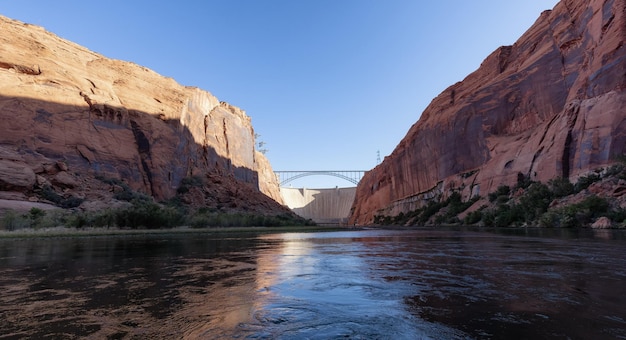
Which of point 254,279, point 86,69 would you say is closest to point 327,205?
point 86,69

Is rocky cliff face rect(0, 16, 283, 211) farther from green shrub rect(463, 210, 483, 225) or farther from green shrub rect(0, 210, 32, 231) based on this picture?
green shrub rect(463, 210, 483, 225)

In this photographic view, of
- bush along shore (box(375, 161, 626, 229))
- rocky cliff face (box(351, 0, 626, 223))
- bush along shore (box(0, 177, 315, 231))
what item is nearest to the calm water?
bush along shore (box(0, 177, 315, 231))

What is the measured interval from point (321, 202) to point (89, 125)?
112384 mm

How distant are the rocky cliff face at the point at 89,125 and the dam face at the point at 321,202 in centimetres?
8533

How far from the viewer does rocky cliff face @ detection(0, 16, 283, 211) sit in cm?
3061

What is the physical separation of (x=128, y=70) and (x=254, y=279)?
1905 inches

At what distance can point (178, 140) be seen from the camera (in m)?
46.7

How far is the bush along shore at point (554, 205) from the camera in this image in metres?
21.8

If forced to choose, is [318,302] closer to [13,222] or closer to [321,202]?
[13,222]

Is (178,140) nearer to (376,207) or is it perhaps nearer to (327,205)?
(376,207)

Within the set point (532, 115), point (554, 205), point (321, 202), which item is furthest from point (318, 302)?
point (321, 202)

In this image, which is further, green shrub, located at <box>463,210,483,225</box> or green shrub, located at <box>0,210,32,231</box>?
Answer: green shrub, located at <box>463,210,483,225</box>

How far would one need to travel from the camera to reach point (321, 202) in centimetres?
14462

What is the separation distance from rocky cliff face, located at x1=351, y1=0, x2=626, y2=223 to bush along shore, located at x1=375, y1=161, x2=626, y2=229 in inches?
80.4
